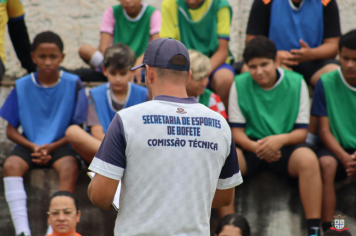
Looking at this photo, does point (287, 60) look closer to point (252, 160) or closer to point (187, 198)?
point (252, 160)

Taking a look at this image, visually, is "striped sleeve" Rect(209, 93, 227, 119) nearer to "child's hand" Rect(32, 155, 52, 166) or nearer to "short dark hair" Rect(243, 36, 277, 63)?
"short dark hair" Rect(243, 36, 277, 63)

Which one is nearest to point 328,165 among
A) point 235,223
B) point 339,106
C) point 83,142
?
point 339,106

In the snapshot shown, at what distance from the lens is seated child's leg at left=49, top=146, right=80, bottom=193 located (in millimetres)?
3178

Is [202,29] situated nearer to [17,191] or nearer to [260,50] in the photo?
[260,50]

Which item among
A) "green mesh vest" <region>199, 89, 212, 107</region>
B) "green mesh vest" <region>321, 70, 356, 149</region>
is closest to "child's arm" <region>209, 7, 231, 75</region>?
"green mesh vest" <region>199, 89, 212, 107</region>

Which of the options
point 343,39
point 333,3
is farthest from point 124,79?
point 333,3

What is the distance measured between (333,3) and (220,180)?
110 inches

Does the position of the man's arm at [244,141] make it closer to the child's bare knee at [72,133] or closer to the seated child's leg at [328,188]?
the seated child's leg at [328,188]

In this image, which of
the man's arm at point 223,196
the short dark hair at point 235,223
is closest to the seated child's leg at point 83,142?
the short dark hair at point 235,223

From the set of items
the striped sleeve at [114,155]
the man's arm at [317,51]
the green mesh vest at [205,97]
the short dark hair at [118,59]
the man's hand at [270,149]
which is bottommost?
the man's hand at [270,149]

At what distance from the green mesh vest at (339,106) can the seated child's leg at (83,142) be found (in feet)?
5.95

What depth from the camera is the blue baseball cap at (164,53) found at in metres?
1.62

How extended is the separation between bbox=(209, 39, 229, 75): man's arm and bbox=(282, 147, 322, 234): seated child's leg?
1124 mm

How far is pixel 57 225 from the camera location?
276 centimetres
